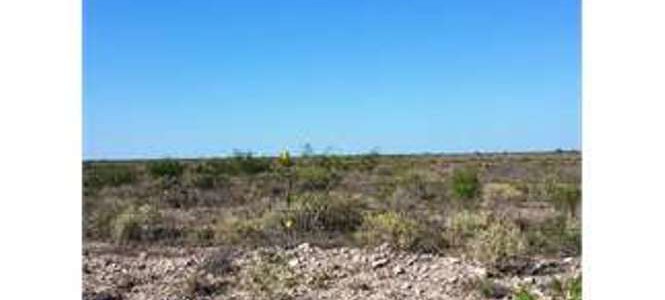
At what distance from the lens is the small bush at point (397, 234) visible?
3.88 meters

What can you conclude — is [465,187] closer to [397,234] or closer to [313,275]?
[397,234]

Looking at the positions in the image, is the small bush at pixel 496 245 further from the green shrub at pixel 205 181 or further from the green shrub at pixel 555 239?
the green shrub at pixel 205 181

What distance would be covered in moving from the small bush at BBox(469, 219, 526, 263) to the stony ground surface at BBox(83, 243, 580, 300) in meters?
0.06

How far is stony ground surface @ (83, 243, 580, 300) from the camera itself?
310 centimetres

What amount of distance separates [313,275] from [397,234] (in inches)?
29.8

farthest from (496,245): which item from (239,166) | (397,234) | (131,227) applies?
(239,166)

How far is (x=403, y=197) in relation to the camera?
6984 mm

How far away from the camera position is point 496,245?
3.56 meters

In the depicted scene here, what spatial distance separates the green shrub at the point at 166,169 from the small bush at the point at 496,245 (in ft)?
19.1

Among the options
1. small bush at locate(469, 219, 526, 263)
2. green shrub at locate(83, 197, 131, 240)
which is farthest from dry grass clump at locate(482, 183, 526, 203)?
small bush at locate(469, 219, 526, 263)

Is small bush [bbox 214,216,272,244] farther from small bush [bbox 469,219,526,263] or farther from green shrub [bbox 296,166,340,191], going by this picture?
green shrub [bbox 296,166,340,191]

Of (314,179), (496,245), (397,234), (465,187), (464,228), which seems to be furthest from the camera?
(314,179)

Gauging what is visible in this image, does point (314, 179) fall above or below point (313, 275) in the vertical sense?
above
